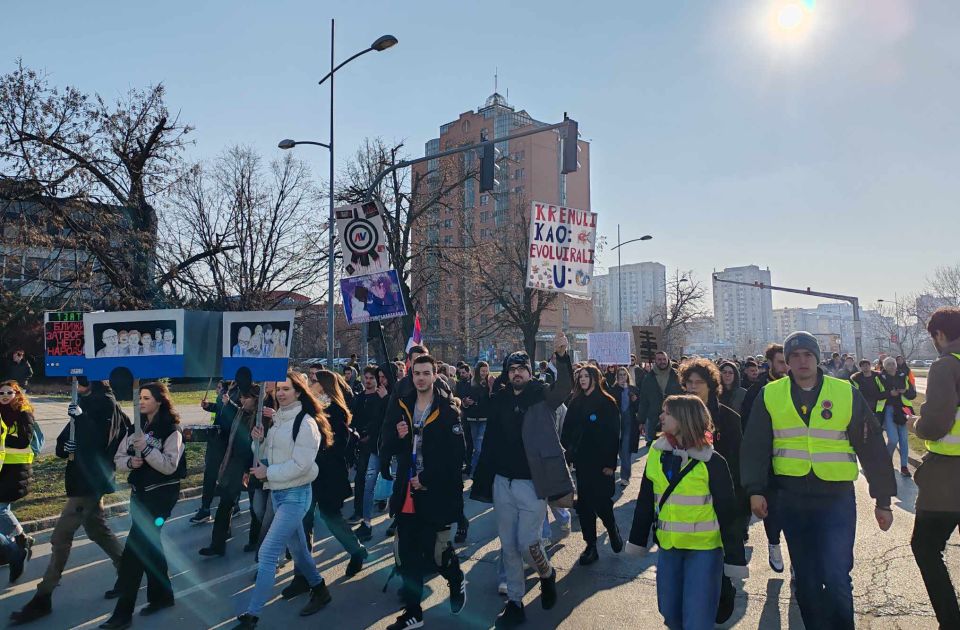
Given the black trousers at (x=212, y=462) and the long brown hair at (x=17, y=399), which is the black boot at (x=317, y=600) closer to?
the black trousers at (x=212, y=462)

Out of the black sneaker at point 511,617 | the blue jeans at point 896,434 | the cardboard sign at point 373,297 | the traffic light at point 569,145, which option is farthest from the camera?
the traffic light at point 569,145

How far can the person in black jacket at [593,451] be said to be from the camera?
6.61 metres

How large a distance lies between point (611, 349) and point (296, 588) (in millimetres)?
11341

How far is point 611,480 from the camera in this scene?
22.0ft

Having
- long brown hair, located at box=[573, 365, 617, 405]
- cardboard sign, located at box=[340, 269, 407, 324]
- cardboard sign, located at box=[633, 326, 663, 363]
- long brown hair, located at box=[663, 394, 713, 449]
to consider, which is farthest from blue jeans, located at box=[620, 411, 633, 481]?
long brown hair, located at box=[663, 394, 713, 449]

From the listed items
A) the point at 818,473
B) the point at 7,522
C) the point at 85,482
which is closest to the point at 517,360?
the point at 818,473

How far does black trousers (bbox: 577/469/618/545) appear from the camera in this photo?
6582mm

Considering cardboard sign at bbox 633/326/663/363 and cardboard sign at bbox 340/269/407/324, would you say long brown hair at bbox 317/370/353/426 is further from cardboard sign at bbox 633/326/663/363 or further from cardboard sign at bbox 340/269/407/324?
cardboard sign at bbox 633/326/663/363

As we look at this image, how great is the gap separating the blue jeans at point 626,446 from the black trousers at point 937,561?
600 cm

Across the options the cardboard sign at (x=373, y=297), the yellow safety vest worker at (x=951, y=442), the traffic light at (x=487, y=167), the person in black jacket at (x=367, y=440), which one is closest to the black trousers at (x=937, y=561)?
the yellow safety vest worker at (x=951, y=442)

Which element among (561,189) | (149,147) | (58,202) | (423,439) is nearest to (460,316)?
(149,147)

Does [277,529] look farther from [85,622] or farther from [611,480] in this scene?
[611,480]

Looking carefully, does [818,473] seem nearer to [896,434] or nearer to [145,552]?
[145,552]

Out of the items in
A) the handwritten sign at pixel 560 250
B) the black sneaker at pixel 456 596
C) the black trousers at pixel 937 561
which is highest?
the handwritten sign at pixel 560 250
